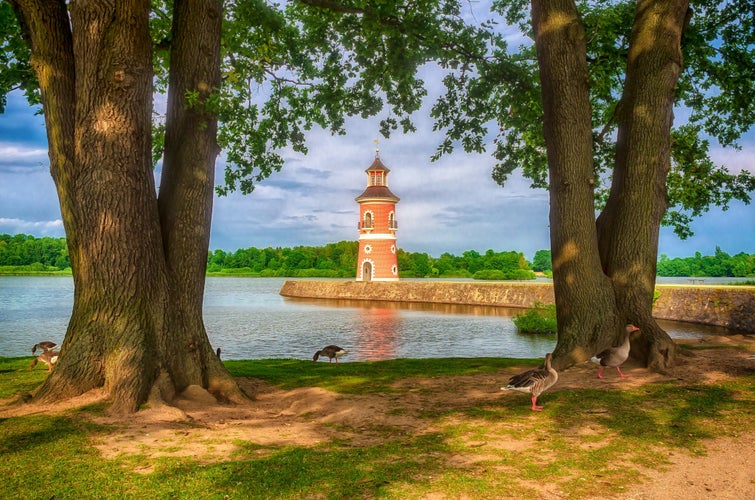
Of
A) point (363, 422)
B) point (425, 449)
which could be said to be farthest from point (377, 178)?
point (425, 449)

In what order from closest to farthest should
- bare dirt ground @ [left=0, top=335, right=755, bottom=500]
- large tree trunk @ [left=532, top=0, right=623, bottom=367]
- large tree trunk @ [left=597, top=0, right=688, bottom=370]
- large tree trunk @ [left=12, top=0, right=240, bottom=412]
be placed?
bare dirt ground @ [left=0, top=335, right=755, bottom=500] → large tree trunk @ [left=12, top=0, right=240, bottom=412] → large tree trunk @ [left=532, top=0, right=623, bottom=367] → large tree trunk @ [left=597, top=0, right=688, bottom=370]

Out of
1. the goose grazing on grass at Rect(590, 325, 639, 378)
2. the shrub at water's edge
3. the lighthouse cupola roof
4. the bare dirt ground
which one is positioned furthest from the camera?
the lighthouse cupola roof

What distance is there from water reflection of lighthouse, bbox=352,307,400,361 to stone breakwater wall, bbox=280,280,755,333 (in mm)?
8304

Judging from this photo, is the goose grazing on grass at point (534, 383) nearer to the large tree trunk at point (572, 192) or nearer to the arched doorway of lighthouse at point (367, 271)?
the large tree trunk at point (572, 192)

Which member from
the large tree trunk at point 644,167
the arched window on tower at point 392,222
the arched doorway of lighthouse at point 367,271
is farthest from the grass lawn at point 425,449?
the arched doorway of lighthouse at point 367,271

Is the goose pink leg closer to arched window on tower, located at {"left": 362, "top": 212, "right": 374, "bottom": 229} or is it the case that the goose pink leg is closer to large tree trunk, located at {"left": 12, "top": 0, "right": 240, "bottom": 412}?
large tree trunk, located at {"left": 12, "top": 0, "right": 240, "bottom": 412}

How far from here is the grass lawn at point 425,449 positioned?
13.3 feet

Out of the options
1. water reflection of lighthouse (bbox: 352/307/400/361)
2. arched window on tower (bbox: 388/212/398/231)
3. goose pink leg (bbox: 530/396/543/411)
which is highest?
arched window on tower (bbox: 388/212/398/231)

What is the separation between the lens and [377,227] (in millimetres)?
50281

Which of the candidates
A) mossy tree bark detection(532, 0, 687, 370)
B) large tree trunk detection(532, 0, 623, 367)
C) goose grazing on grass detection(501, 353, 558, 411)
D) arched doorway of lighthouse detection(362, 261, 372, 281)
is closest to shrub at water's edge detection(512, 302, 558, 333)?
mossy tree bark detection(532, 0, 687, 370)

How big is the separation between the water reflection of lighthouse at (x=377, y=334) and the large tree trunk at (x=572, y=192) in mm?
9907

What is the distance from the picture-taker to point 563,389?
7234mm

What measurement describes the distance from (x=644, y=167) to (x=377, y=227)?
136ft

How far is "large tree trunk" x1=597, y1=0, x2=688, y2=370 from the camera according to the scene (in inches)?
352
